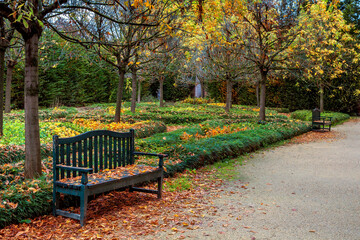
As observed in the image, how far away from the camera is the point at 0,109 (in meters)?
8.20

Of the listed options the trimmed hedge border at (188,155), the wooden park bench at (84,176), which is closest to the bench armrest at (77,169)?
the wooden park bench at (84,176)

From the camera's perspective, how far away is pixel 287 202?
5.37m

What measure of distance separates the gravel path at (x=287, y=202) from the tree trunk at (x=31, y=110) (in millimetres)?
2422

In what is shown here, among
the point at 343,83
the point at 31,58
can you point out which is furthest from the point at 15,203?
the point at 343,83

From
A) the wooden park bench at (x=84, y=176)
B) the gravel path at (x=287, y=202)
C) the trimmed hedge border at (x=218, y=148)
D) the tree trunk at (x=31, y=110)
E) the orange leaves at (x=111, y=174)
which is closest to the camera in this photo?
the gravel path at (x=287, y=202)

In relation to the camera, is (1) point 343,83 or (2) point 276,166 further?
(1) point 343,83

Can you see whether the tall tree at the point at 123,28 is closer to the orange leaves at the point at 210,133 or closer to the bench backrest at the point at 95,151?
the bench backrest at the point at 95,151

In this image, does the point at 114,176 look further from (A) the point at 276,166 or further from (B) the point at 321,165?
(B) the point at 321,165

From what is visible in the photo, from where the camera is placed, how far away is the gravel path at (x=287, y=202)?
4145 mm

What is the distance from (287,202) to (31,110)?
4.13m

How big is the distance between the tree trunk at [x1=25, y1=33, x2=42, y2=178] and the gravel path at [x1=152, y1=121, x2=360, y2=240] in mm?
2422

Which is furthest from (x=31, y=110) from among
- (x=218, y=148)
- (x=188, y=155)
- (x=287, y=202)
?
(x=218, y=148)

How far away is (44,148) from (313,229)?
5.68m

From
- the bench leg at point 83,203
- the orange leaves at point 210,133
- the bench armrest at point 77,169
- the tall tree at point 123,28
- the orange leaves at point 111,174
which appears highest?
the tall tree at point 123,28
